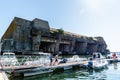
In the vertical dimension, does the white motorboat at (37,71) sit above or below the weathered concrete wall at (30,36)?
below

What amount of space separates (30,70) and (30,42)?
44.5m

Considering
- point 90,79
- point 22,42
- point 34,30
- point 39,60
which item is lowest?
point 90,79

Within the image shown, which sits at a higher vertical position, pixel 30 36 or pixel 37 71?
pixel 30 36

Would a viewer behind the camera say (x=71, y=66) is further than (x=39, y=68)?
Yes

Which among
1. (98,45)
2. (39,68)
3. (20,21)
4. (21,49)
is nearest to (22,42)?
(21,49)

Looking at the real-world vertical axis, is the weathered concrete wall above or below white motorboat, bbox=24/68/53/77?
above

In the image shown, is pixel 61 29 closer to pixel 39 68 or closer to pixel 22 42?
pixel 22 42

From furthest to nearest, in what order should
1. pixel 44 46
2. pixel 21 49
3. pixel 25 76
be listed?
1. pixel 44 46
2. pixel 21 49
3. pixel 25 76

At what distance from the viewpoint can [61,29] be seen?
82062 millimetres

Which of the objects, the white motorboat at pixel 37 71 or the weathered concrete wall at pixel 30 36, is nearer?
the white motorboat at pixel 37 71

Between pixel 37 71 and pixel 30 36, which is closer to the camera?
pixel 37 71

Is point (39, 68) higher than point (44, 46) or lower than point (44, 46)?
lower

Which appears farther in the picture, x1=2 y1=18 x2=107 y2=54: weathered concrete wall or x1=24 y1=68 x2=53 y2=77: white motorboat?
x1=2 y1=18 x2=107 y2=54: weathered concrete wall

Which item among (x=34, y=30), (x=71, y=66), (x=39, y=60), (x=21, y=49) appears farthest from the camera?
(x=34, y=30)
